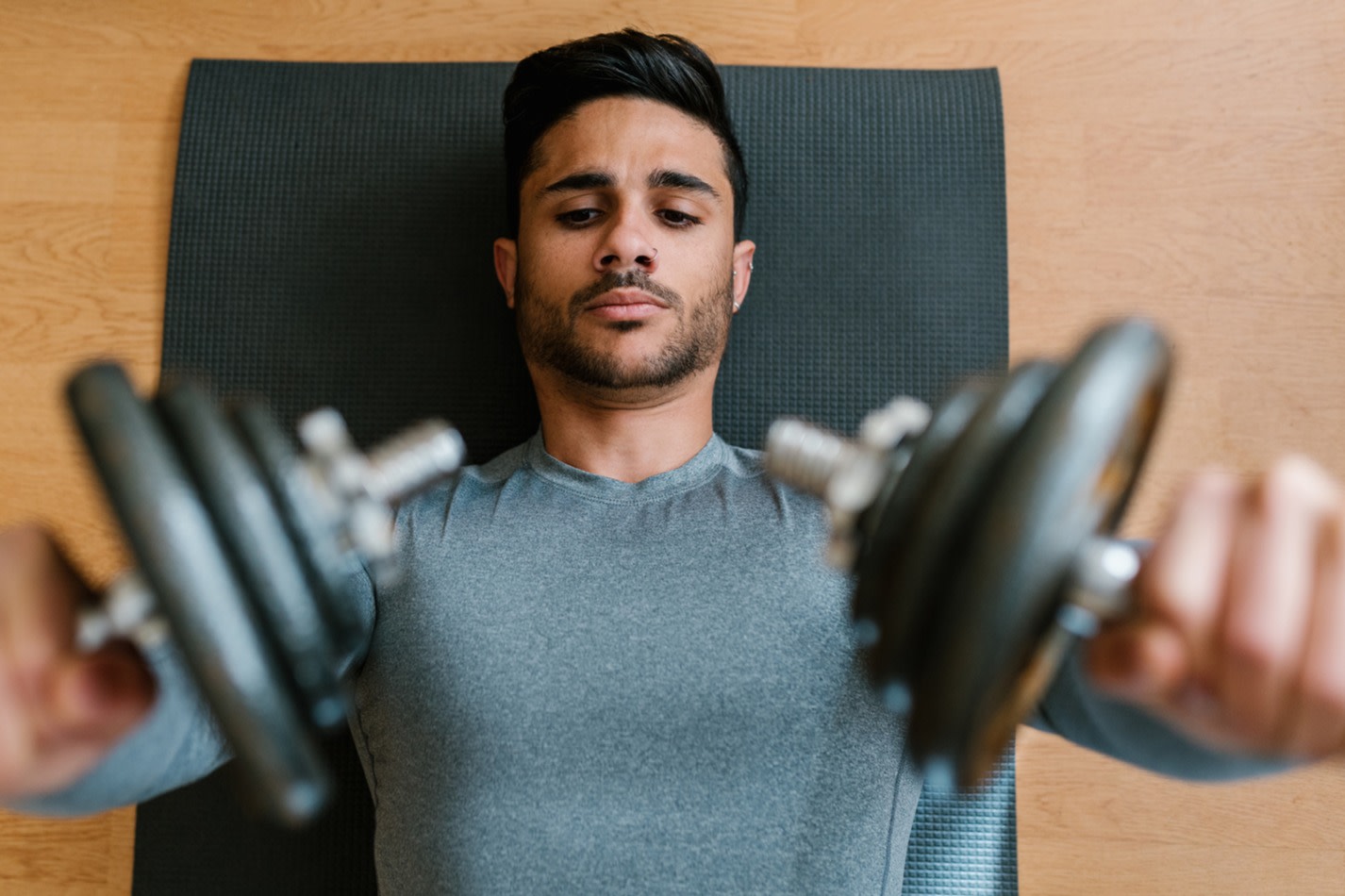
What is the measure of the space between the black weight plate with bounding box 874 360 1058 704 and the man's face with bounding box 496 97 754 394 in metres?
0.58

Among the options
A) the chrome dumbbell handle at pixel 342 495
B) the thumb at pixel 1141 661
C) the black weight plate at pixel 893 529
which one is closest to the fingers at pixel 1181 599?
the thumb at pixel 1141 661

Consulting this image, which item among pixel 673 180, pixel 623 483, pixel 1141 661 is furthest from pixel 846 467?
pixel 673 180

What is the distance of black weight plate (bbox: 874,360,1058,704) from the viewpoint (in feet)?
1.30

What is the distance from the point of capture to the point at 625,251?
3.12 ft

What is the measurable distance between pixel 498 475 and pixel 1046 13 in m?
0.98

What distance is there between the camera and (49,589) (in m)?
0.47

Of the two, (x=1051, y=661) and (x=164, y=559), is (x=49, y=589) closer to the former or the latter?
(x=164, y=559)

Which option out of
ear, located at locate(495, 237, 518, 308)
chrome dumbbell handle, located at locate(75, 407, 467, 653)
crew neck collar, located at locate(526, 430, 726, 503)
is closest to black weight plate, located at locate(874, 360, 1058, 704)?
chrome dumbbell handle, located at locate(75, 407, 467, 653)

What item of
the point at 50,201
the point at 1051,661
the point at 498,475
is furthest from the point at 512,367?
the point at 1051,661

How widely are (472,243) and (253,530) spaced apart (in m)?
0.83

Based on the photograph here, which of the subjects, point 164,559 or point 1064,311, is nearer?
point 164,559

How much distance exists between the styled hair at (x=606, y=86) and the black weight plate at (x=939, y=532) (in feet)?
2.38

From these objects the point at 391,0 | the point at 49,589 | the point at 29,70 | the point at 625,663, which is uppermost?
the point at 391,0

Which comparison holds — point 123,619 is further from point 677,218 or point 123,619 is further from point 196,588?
point 677,218
